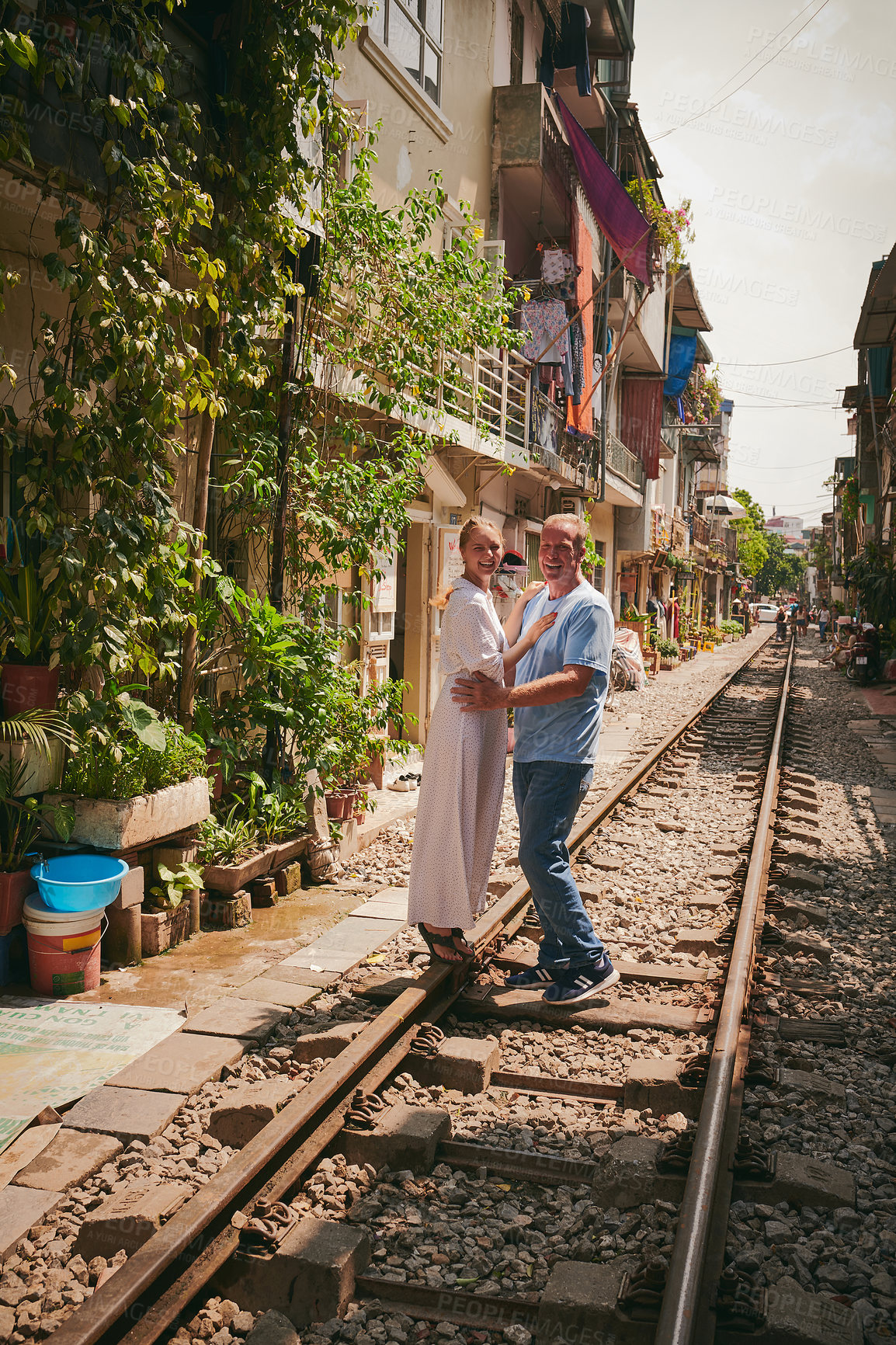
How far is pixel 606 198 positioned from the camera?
1692 cm

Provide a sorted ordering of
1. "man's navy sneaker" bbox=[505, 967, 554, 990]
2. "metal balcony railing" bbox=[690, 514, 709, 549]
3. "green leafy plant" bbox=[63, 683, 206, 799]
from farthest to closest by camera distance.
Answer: "metal balcony railing" bbox=[690, 514, 709, 549], "green leafy plant" bbox=[63, 683, 206, 799], "man's navy sneaker" bbox=[505, 967, 554, 990]

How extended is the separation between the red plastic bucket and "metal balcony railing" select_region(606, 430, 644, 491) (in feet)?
61.6

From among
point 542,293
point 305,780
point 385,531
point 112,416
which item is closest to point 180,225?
point 112,416

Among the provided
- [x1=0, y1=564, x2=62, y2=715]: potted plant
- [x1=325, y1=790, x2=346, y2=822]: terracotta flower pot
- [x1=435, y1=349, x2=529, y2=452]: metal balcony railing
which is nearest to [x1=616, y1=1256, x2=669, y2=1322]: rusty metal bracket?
[x1=0, y1=564, x2=62, y2=715]: potted plant

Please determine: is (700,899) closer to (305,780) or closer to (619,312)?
(305,780)

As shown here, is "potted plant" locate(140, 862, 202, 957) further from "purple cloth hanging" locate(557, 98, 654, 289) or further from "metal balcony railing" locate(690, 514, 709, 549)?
"metal balcony railing" locate(690, 514, 709, 549)

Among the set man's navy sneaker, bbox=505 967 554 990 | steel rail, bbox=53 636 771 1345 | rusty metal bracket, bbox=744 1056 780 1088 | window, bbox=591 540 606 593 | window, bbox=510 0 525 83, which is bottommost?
rusty metal bracket, bbox=744 1056 780 1088

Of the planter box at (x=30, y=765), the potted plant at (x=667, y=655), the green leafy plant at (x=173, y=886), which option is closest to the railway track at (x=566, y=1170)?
the green leafy plant at (x=173, y=886)

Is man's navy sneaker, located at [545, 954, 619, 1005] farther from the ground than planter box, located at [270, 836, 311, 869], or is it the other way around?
planter box, located at [270, 836, 311, 869]

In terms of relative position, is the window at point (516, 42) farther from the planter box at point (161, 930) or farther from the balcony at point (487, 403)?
the planter box at point (161, 930)

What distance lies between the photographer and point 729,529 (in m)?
72.9

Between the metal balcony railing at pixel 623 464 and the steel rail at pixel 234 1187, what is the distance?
62.9 feet

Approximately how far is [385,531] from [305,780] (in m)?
2.02

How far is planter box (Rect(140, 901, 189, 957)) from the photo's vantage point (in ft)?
18.1
